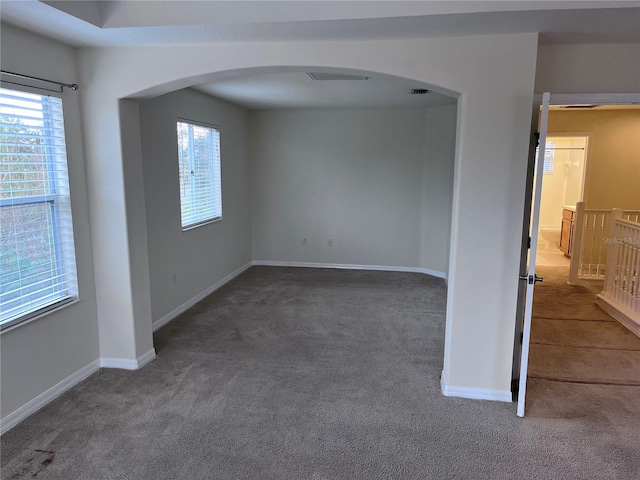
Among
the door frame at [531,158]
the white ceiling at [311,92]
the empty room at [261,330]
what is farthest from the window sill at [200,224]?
the door frame at [531,158]

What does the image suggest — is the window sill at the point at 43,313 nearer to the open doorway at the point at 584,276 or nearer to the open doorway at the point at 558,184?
the open doorway at the point at 584,276

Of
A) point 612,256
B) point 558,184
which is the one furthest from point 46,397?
point 558,184

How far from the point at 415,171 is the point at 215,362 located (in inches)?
157

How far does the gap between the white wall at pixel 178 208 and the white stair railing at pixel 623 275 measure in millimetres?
4464

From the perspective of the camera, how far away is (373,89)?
4.46 m

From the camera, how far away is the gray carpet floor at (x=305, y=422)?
2.22 metres

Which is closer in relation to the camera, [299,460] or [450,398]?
[299,460]

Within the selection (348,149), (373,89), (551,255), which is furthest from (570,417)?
(551,255)

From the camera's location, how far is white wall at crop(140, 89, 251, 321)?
3963mm

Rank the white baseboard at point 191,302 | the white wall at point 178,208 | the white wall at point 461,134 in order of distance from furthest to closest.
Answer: the white baseboard at point 191,302 < the white wall at point 178,208 < the white wall at point 461,134

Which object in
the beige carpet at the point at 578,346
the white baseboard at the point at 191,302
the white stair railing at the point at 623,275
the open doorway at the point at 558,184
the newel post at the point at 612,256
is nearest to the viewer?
the beige carpet at the point at 578,346

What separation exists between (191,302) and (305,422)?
2515 millimetres

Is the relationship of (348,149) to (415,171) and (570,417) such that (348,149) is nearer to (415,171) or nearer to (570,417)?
(415,171)

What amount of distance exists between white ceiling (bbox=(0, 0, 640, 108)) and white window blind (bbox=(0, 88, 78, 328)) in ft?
1.66
